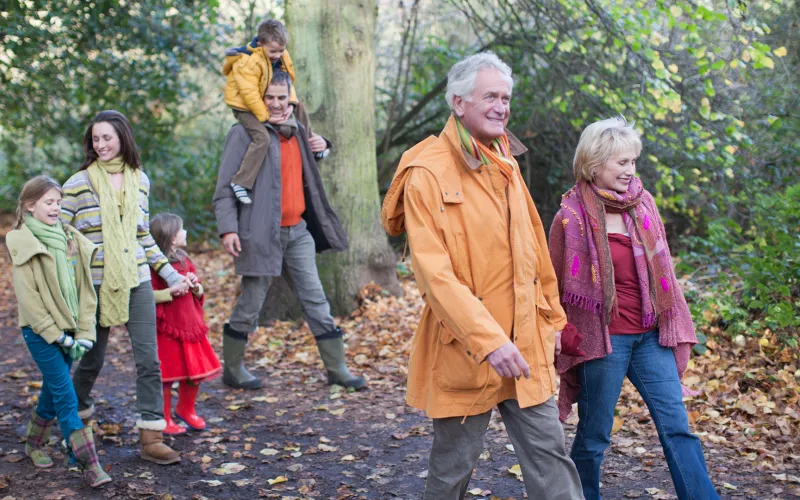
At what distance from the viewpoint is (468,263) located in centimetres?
313

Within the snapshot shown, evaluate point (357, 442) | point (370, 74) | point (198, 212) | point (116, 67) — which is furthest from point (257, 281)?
point (198, 212)

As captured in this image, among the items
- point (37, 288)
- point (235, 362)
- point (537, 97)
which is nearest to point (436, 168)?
point (37, 288)

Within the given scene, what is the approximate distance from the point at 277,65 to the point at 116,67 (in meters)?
6.77

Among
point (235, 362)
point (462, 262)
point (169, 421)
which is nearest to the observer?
point (462, 262)

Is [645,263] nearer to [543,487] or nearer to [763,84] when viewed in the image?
[543,487]

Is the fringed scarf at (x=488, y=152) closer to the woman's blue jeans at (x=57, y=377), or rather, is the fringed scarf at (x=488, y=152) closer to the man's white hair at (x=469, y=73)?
the man's white hair at (x=469, y=73)

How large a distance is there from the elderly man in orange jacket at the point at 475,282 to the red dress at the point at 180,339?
260 cm

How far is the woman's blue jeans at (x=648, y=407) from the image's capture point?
3434 mm

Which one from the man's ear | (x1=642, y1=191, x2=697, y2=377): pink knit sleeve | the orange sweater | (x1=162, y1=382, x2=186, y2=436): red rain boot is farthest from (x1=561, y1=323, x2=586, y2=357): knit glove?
the orange sweater

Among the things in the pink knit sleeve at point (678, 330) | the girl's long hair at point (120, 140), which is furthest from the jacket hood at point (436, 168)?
the girl's long hair at point (120, 140)

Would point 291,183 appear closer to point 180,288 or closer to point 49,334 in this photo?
point 180,288

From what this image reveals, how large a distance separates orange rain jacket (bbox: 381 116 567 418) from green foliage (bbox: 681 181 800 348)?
342 centimetres

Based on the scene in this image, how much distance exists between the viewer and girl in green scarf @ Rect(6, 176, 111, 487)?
4.36m

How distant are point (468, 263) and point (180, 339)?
2967 mm
